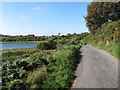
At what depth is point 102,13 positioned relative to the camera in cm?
2606

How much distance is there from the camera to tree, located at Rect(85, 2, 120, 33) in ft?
79.5

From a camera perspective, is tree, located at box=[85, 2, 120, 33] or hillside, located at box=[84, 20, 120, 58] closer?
hillside, located at box=[84, 20, 120, 58]

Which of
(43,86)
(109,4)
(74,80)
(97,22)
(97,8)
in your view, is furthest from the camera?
(97,22)

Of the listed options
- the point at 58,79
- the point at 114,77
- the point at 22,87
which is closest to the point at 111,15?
the point at 114,77

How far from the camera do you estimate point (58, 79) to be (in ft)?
18.5

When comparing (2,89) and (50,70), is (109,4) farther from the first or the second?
(2,89)

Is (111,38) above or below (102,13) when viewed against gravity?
below

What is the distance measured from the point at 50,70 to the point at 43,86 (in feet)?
6.83

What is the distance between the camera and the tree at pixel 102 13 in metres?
24.2

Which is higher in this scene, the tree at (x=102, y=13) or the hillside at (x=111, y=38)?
the tree at (x=102, y=13)

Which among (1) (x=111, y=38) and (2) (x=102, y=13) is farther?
(2) (x=102, y=13)

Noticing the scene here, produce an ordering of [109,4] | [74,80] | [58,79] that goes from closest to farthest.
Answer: [58,79] < [74,80] < [109,4]

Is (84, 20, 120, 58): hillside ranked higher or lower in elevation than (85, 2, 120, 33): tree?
lower

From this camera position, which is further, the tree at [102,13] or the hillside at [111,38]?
the tree at [102,13]
